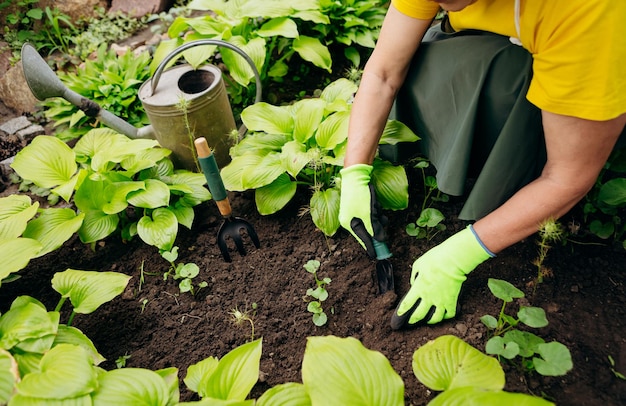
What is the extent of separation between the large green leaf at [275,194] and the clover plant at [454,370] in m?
0.89

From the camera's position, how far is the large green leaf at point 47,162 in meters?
1.91

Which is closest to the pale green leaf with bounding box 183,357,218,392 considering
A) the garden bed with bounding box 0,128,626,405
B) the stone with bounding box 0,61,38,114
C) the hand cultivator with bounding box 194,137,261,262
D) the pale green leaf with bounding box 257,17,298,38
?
the garden bed with bounding box 0,128,626,405

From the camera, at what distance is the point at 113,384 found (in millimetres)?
1299

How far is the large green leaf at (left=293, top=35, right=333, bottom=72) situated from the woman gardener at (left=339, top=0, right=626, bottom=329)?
2.53ft

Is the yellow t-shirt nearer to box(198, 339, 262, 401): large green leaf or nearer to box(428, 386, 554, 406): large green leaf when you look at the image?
box(428, 386, 554, 406): large green leaf

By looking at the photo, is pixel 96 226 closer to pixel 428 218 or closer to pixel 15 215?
pixel 15 215

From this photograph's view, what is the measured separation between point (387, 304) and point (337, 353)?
47 cm

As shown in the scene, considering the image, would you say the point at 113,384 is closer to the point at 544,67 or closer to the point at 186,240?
the point at 186,240

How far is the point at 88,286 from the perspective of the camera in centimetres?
162

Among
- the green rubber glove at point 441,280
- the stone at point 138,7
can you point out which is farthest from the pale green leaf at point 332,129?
the stone at point 138,7

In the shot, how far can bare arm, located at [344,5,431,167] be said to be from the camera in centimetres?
168

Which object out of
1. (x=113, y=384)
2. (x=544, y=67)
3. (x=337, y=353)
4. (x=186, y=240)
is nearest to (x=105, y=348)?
(x=113, y=384)

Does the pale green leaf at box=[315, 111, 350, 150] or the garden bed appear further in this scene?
the pale green leaf at box=[315, 111, 350, 150]

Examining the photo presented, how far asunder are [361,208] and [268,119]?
0.66 m
